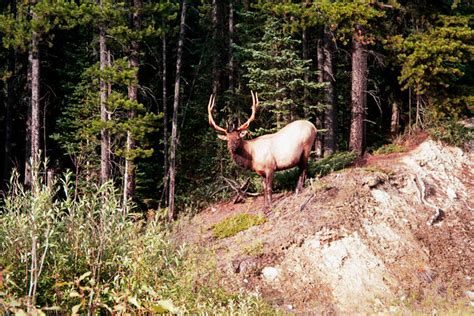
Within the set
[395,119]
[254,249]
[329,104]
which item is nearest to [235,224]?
[254,249]

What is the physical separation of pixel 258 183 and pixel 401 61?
16.4 feet

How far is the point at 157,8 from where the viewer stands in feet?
44.2

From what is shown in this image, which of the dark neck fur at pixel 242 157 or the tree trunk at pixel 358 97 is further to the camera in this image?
the tree trunk at pixel 358 97

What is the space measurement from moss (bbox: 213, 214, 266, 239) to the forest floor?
16 centimetres

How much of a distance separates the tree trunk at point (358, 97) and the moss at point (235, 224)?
12.2 feet

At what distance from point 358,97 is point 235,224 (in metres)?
5.01

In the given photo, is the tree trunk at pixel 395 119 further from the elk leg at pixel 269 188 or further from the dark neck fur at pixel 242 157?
the dark neck fur at pixel 242 157

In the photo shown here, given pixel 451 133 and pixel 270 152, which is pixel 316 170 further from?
pixel 451 133

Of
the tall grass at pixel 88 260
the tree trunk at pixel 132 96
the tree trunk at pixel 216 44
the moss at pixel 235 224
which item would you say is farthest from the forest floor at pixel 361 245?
the tree trunk at pixel 216 44

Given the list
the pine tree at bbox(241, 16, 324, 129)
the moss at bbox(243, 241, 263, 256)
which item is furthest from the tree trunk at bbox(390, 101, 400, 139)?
the moss at bbox(243, 241, 263, 256)

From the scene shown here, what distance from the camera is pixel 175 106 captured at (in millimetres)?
16266

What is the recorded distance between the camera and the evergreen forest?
4.46 meters

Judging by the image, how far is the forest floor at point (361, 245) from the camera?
9328 millimetres

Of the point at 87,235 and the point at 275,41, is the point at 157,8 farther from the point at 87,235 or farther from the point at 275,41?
the point at 87,235
